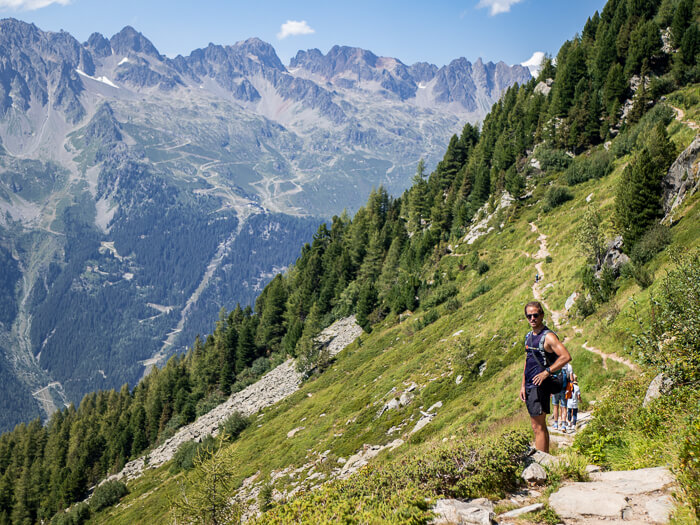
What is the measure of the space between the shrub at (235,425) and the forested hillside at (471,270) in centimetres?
394

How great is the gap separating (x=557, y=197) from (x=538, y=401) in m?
53.2

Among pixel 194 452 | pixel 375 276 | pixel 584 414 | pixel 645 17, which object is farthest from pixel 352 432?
pixel 645 17

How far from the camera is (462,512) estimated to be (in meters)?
7.71

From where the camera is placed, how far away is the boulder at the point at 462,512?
7469 millimetres

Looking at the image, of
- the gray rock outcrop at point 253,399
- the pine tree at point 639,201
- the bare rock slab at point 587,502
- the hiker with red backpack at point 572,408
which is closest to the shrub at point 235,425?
the gray rock outcrop at point 253,399

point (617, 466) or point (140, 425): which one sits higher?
point (617, 466)

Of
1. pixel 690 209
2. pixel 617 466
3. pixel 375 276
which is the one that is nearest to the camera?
pixel 617 466

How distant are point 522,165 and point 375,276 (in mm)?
37490

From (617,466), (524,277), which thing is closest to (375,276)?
(524,277)

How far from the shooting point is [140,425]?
93438 millimetres

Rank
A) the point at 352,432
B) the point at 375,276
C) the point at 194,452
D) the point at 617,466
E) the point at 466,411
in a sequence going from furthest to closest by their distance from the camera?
the point at 375,276, the point at 194,452, the point at 352,432, the point at 466,411, the point at 617,466

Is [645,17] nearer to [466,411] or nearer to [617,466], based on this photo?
[466,411]

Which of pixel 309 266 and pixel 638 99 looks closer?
pixel 638 99

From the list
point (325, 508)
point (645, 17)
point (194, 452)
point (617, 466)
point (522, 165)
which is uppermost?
point (645, 17)
